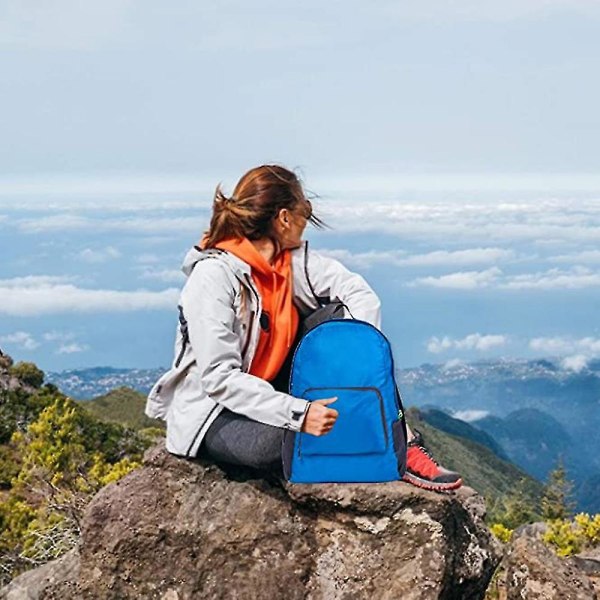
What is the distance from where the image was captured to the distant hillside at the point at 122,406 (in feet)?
224

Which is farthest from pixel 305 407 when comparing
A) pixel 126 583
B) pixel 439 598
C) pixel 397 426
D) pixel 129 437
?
pixel 129 437

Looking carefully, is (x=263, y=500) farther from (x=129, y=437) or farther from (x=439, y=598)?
(x=129, y=437)

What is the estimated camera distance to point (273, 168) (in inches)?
279

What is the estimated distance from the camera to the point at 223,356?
6.54 m

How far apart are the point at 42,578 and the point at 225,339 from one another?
268 cm

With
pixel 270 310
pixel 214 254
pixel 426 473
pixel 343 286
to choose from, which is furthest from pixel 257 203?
pixel 426 473

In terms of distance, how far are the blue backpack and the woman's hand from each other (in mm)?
176

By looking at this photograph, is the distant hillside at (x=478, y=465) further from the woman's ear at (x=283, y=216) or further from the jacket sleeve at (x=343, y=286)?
the woman's ear at (x=283, y=216)

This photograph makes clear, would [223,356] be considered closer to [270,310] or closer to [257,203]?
[270,310]

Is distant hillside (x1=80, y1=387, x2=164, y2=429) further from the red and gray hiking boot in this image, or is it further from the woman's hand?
the woman's hand

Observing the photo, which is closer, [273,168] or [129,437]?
[273,168]

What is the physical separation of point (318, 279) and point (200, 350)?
1.23 meters

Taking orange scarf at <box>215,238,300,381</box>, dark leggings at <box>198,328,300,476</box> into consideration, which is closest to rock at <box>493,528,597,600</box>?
dark leggings at <box>198,328,300,476</box>

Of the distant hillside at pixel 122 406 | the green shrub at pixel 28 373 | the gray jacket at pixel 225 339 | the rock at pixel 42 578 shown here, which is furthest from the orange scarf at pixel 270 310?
the distant hillside at pixel 122 406
